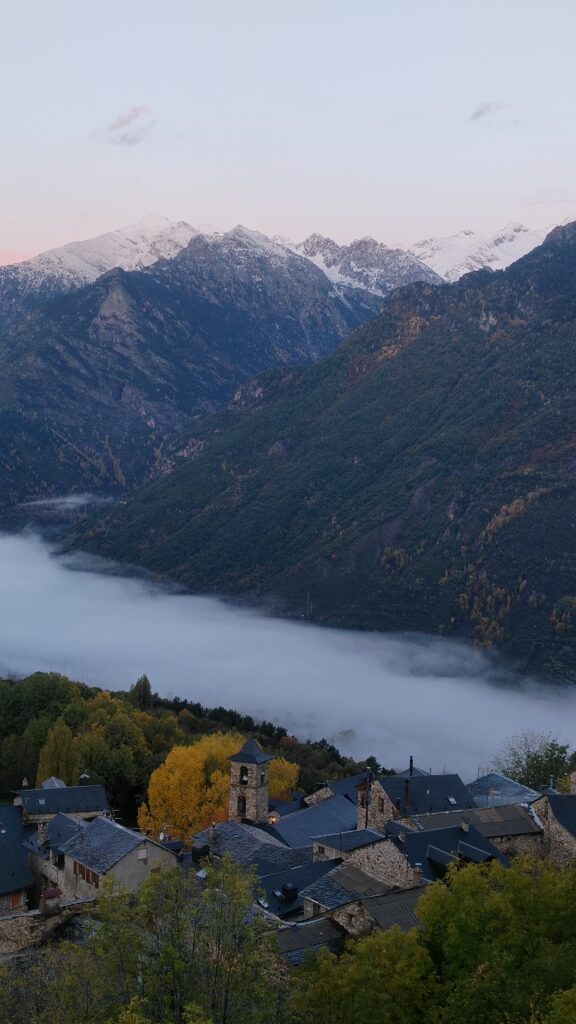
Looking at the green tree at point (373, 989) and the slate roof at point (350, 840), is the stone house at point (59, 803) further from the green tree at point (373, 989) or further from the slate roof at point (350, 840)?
the green tree at point (373, 989)

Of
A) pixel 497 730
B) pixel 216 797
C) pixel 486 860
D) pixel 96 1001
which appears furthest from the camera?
pixel 497 730

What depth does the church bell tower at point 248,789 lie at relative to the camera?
2623 inches

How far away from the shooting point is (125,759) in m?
86.3

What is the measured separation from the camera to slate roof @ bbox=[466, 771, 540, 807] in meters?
64.6

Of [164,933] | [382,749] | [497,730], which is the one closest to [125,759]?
[164,933]

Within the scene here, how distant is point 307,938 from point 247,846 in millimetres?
19699

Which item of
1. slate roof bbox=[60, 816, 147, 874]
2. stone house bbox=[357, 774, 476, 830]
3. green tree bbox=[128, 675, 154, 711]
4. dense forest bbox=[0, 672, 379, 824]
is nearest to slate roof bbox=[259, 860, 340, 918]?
slate roof bbox=[60, 816, 147, 874]

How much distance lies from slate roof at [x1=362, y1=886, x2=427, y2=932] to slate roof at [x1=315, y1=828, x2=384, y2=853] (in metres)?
7.52

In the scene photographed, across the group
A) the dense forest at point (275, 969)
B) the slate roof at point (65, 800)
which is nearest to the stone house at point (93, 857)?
the slate roof at point (65, 800)

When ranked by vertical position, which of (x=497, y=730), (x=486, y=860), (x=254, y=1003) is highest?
(x=254, y=1003)

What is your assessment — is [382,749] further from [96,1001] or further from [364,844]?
[96,1001]

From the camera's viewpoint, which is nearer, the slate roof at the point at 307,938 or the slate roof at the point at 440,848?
the slate roof at the point at 307,938

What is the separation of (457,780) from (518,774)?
92.0 feet

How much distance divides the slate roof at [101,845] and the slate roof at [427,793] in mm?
13940
